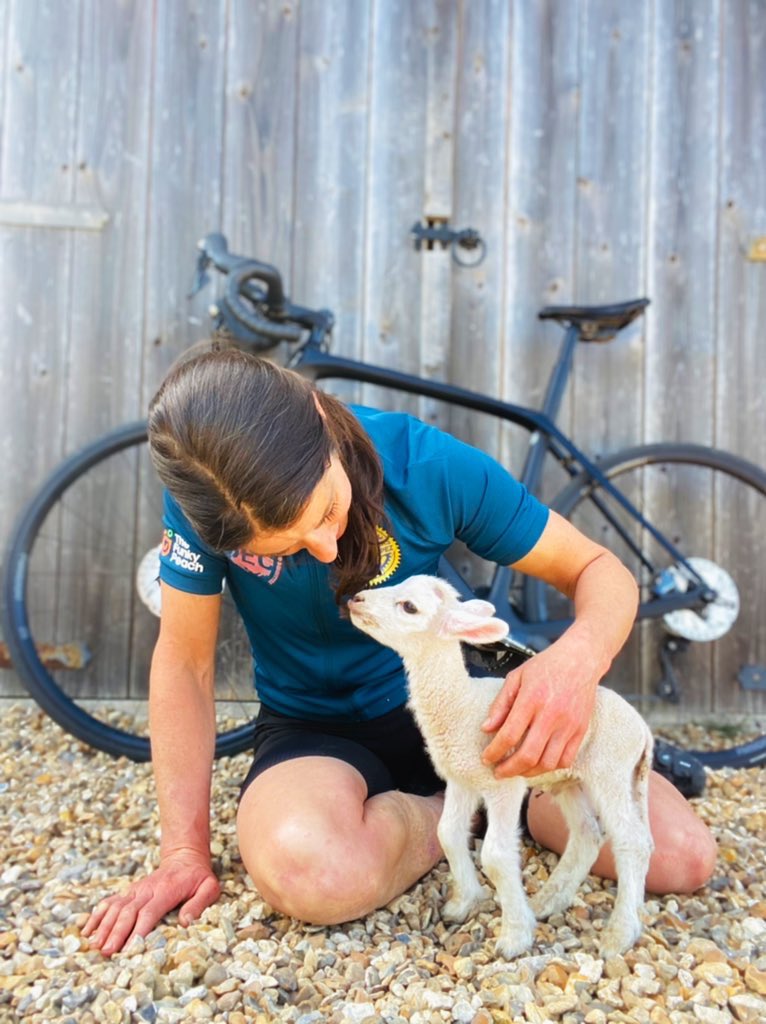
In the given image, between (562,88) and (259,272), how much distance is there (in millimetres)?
1688

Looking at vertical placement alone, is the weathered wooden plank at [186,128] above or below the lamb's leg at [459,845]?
above

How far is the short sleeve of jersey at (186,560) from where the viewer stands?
196 cm

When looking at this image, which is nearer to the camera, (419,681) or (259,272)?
(419,681)

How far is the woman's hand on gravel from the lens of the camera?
68.9 inches

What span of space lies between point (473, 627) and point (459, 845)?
1.77 feet

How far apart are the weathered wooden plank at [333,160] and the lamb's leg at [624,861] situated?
7.59ft

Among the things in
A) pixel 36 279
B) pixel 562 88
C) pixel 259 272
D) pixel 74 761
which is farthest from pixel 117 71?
pixel 74 761

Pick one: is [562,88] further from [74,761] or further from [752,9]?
[74,761]

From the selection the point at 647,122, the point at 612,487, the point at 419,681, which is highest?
the point at 647,122

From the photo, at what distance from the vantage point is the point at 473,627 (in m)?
1.58

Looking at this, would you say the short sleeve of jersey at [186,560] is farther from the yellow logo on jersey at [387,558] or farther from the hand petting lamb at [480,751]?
the hand petting lamb at [480,751]

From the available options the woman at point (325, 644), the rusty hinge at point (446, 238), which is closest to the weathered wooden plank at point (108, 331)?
the rusty hinge at point (446, 238)

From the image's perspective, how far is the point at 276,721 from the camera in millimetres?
2188

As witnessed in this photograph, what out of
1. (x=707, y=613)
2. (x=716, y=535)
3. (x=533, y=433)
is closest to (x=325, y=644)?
(x=533, y=433)
